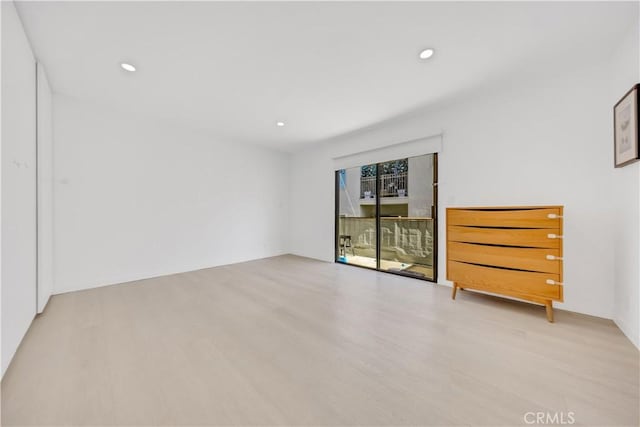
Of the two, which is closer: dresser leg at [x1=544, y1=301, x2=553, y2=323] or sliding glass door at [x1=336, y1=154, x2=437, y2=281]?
dresser leg at [x1=544, y1=301, x2=553, y2=323]

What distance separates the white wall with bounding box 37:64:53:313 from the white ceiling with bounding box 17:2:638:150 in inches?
9.0

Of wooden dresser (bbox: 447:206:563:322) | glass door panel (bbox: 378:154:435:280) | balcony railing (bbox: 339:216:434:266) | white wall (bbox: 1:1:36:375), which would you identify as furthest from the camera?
balcony railing (bbox: 339:216:434:266)

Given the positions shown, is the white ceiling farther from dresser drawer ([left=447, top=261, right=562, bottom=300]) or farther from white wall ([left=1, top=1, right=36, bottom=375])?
dresser drawer ([left=447, top=261, right=562, bottom=300])

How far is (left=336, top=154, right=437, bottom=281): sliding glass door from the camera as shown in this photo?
11.4ft

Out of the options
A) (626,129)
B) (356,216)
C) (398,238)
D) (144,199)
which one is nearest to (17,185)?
(144,199)

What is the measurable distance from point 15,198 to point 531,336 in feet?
13.0

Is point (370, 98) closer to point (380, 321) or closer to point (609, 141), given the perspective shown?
point (609, 141)

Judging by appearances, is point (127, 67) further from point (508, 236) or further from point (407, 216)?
point (508, 236)

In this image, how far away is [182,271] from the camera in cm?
379

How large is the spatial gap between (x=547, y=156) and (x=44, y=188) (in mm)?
5183

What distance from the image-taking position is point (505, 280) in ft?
7.34

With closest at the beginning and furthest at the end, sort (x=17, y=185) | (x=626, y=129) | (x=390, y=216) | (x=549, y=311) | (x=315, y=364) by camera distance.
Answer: (x=315, y=364) < (x=17, y=185) < (x=626, y=129) < (x=549, y=311) < (x=390, y=216)

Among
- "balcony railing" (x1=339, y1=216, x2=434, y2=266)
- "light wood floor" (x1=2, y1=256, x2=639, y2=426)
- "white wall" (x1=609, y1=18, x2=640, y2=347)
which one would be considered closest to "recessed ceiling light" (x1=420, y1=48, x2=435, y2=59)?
"white wall" (x1=609, y1=18, x2=640, y2=347)

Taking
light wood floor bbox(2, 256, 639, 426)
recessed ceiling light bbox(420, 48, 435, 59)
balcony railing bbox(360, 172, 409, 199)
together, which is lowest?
light wood floor bbox(2, 256, 639, 426)
